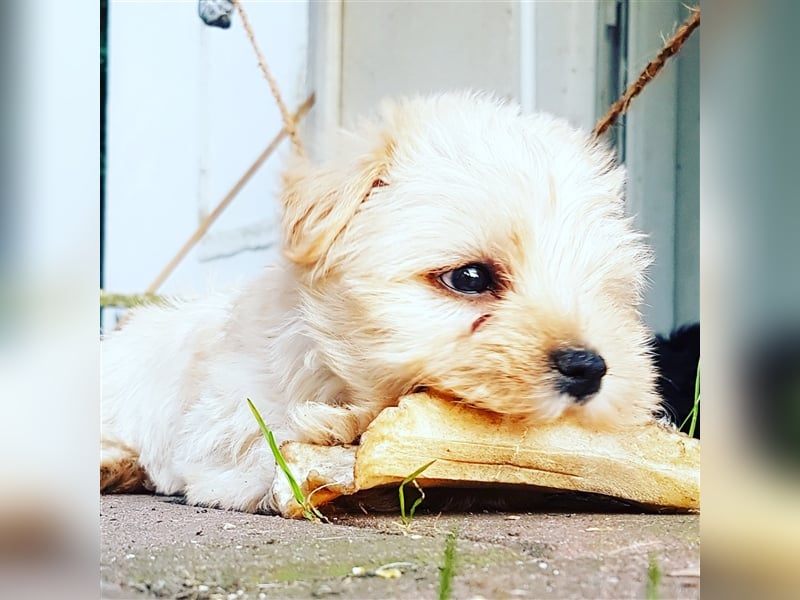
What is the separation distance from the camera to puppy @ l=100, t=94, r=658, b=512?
1.31m

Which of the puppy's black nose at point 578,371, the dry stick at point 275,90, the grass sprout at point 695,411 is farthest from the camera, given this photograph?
the dry stick at point 275,90

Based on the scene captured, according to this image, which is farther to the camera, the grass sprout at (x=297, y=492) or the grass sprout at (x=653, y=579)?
the grass sprout at (x=297, y=492)

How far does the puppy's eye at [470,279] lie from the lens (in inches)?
53.7

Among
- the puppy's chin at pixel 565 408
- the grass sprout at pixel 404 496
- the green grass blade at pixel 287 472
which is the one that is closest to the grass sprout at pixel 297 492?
the green grass blade at pixel 287 472

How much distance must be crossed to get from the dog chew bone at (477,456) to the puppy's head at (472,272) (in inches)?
1.6

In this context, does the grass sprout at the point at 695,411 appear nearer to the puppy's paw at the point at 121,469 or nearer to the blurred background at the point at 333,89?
the blurred background at the point at 333,89

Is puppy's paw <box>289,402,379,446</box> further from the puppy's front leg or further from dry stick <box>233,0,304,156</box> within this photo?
dry stick <box>233,0,304,156</box>

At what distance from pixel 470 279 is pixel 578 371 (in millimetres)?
238

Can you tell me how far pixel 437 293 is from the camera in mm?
1362

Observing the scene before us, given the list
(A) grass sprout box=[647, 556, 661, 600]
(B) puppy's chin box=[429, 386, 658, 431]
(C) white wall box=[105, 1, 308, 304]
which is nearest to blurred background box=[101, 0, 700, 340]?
(C) white wall box=[105, 1, 308, 304]

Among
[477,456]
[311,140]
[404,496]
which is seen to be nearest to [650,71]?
[311,140]
